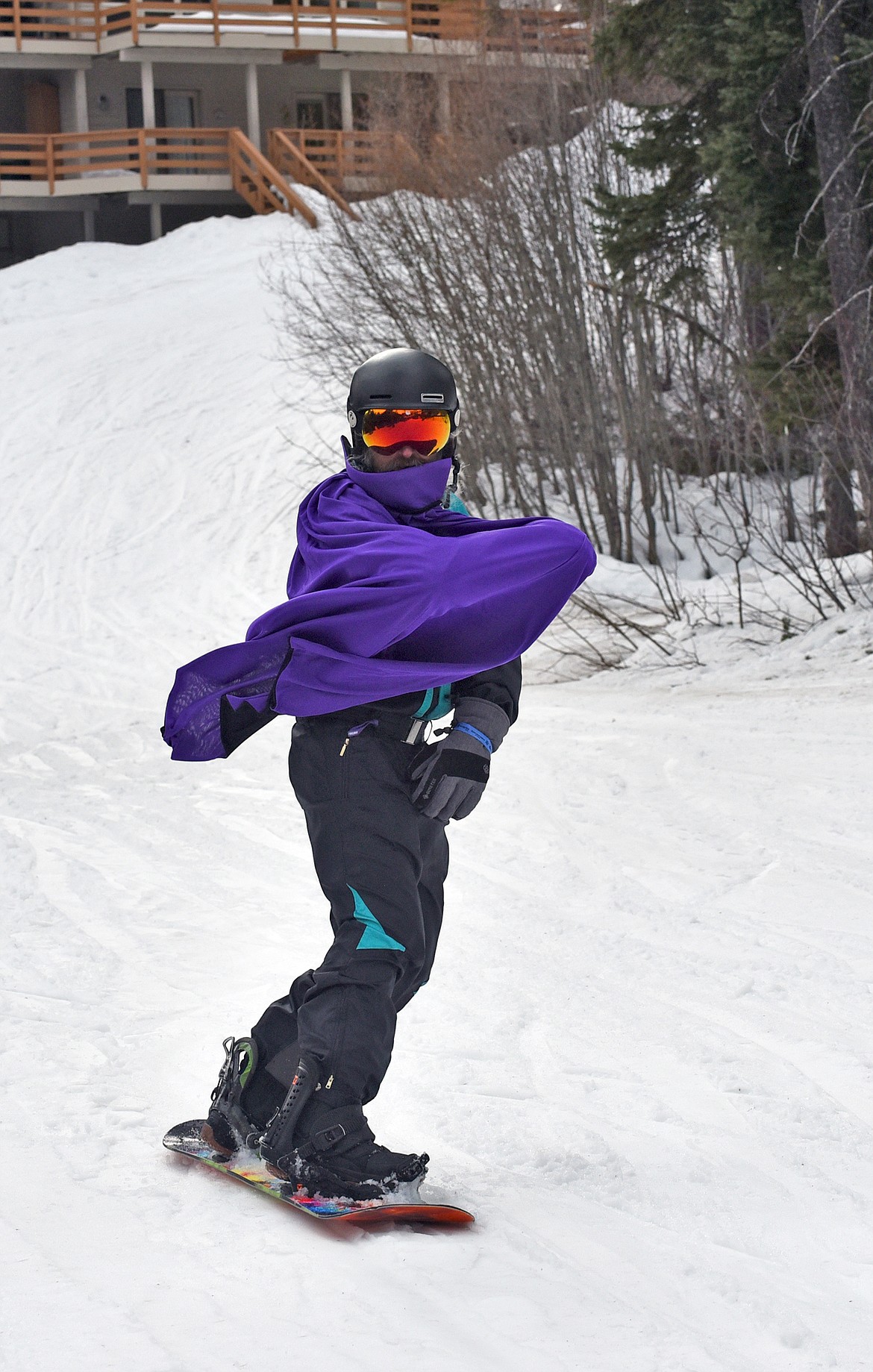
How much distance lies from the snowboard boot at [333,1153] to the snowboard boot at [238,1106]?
9.8 inches

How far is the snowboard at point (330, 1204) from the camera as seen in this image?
2941 mm

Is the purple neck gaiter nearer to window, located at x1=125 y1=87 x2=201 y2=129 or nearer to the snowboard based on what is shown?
the snowboard

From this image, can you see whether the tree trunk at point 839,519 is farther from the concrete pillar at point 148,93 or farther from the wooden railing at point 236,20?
the concrete pillar at point 148,93

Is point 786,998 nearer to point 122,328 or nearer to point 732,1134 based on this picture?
point 732,1134

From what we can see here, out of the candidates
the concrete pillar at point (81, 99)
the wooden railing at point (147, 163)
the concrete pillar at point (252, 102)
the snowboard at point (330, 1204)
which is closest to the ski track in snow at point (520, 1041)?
the snowboard at point (330, 1204)

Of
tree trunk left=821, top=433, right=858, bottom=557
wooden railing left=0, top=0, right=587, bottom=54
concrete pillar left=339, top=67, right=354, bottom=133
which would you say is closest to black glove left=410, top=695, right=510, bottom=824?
tree trunk left=821, top=433, right=858, bottom=557

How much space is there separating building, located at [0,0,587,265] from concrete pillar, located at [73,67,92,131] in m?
0.03

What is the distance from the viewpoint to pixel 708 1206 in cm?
310

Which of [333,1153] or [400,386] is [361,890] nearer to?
[333,1153]

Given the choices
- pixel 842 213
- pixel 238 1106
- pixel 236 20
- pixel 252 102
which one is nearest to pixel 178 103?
pixel 236 20

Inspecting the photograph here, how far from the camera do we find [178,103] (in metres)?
33.3

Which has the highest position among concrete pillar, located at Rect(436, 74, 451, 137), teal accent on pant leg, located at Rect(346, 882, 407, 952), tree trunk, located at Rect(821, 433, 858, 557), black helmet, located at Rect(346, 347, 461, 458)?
concrete pillar, located at Rect(436, 74, 451, 137)

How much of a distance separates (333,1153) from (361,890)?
0.57m

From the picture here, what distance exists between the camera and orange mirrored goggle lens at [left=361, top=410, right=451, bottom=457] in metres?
3.25
